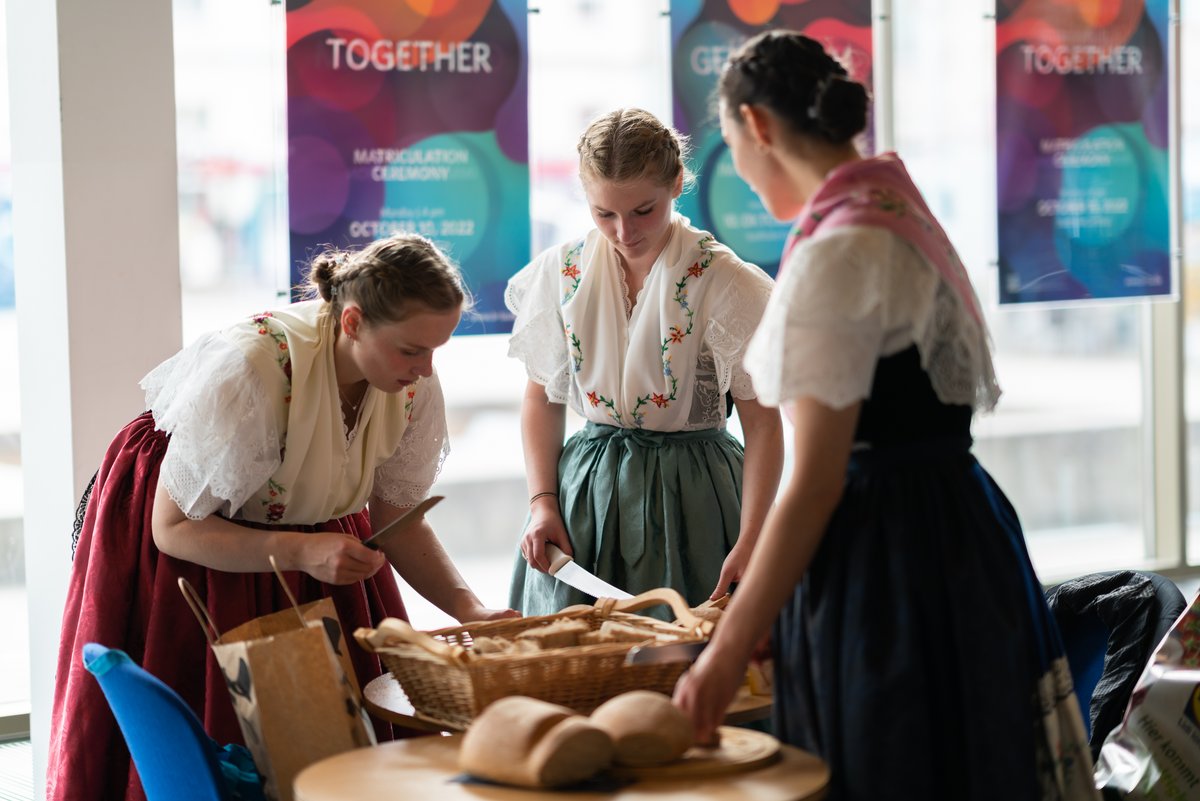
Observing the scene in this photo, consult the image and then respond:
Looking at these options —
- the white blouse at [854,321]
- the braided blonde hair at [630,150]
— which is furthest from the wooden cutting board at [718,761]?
the braided blonde hair at [630,150]

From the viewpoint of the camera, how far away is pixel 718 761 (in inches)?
56.0

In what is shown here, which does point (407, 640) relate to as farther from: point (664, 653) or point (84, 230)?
point (84, 230)

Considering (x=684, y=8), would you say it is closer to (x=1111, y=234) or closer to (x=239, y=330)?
(x=1111, y=234)

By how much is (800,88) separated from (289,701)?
942 millimetres

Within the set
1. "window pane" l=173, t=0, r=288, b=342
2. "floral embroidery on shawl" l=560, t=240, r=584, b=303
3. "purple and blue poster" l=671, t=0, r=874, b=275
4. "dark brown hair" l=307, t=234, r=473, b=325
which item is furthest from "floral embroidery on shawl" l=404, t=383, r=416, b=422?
"purple and blue poster" l=671, t=0, r=874, b=275

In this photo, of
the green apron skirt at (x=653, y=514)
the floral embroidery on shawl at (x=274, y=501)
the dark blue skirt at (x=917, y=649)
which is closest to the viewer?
the dark blue skirt at (x=917, y=649)

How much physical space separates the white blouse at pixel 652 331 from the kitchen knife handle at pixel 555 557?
0.84 feet

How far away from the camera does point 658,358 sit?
Answer: 2408mm

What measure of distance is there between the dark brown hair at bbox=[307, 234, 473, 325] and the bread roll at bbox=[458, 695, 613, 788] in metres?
0.75

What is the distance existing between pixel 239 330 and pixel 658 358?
0.76m

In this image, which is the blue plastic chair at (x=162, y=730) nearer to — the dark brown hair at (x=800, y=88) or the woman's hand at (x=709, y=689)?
the woman's hand at (x=709, y=689)

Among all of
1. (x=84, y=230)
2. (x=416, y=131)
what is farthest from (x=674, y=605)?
(x=416, y=131)

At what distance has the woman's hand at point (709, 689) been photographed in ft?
4.73

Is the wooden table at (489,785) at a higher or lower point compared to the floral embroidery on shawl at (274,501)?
lower
